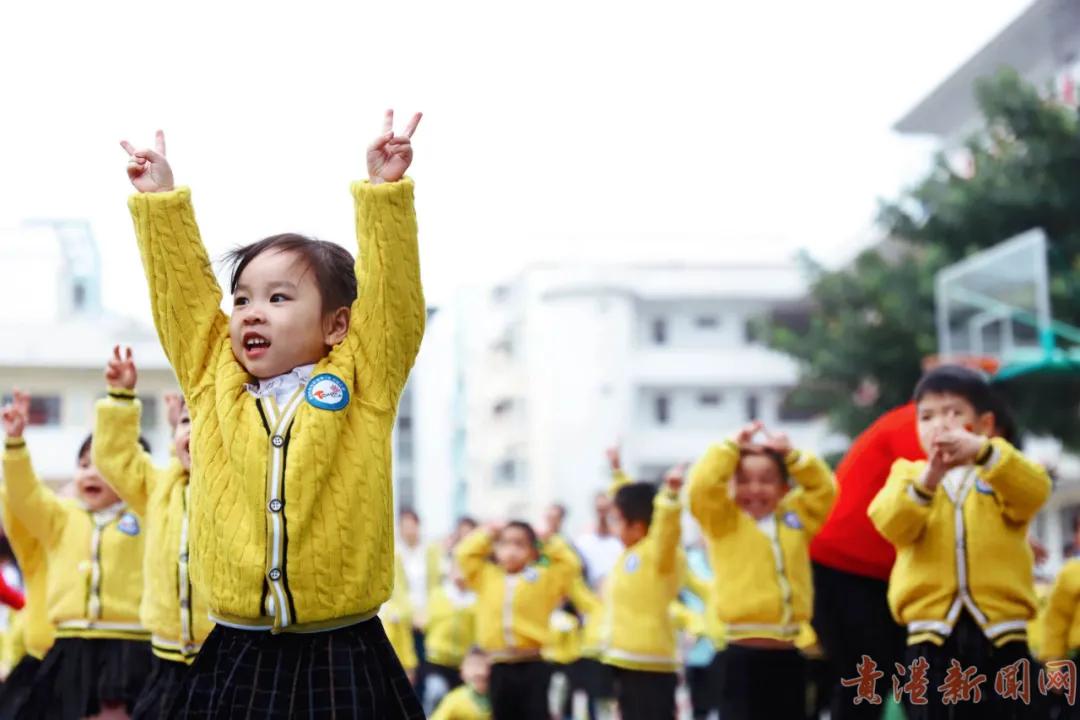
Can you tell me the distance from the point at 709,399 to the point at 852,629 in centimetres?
3020

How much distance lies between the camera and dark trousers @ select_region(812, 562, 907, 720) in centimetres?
507

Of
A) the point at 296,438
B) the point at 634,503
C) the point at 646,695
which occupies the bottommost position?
the point at 646,695

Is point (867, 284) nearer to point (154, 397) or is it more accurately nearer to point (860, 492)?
point (860, 492)

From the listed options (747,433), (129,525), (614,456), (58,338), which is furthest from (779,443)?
(58,338)

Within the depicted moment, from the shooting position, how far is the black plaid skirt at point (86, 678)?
479cm

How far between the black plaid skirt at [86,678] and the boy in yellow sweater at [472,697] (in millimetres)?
2974

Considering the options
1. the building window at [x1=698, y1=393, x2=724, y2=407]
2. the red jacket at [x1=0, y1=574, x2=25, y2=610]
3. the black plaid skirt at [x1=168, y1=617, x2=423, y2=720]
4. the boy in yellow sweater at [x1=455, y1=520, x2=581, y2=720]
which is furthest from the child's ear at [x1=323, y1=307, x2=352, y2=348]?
the building window at [x1=698, y1=393, x2=724, y2=407]

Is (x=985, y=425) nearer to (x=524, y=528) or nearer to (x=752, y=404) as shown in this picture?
(x=524, y=528)

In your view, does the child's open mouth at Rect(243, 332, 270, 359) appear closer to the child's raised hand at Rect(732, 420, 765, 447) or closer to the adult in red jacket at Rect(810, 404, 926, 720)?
the child's raised hand at Rect(732, 420, 765, 447)

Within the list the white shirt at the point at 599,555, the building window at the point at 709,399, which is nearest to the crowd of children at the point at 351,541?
the white shirt at the point at 599,555

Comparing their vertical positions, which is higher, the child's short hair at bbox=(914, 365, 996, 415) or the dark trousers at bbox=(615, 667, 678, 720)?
the child's short hair at bbox=(914, 365, 996, 415)

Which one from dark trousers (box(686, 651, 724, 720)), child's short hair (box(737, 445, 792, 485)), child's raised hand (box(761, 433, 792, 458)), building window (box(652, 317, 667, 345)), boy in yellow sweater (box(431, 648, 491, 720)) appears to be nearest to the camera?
child's raised hand (box(761, 433, 792, 458))

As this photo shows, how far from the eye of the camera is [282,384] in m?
2.71

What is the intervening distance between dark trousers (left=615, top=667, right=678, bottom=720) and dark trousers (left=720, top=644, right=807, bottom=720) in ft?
4.18
